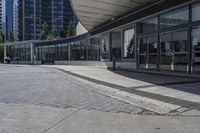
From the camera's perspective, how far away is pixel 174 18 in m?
19.6

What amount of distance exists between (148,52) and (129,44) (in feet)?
13.6

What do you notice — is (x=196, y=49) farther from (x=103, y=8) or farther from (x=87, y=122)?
(x=87, y=122)

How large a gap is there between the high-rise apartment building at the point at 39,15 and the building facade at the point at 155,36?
68.3 meters

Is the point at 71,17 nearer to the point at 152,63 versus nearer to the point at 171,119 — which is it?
the point at 152,63

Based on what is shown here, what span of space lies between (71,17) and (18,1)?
668 inches

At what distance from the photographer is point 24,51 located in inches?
2520

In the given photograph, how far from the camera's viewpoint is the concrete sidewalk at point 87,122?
6.52m

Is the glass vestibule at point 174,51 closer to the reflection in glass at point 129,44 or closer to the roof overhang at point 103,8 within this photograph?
the roof overhang at point 103,8

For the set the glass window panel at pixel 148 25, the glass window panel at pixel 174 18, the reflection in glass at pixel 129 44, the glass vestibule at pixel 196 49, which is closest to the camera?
the glass vestibule at pixel 196 49

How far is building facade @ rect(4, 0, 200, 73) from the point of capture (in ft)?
58.7

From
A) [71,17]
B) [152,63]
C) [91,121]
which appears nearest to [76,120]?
[91,121]

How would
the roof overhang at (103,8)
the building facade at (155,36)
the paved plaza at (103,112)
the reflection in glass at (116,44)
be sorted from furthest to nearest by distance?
the reflection in glass at (116,44) < the roof overhang at (103,8) < the building facade at (155,36) < the paved plaza at (103,112)

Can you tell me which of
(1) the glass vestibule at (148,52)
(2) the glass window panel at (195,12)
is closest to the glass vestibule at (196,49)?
(2) the glass window panel at (195,12)

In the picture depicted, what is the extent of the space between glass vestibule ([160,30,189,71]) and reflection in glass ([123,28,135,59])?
533cm
